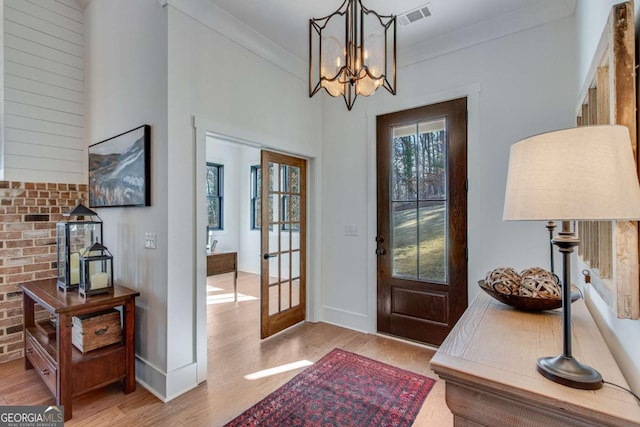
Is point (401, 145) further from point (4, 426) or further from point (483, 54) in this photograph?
point (4, 426)

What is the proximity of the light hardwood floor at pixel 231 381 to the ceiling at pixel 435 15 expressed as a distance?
3055 mm

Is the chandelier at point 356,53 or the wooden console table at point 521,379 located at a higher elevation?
the chandelier at point 356,53

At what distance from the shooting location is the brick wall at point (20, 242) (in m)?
2.72

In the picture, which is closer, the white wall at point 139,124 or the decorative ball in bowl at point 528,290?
the decorative ball in bowl at point 528,290

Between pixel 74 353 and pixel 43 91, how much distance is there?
2.51 meters

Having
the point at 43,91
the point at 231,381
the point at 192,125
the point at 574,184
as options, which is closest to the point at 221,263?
the point at 231,381

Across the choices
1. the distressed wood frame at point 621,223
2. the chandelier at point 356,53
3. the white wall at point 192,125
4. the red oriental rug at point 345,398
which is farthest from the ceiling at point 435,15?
the red oriental rug at point 345,398

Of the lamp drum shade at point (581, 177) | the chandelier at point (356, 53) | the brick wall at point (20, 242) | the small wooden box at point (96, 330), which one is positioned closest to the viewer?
the lamp drum shade at point (581, 177)

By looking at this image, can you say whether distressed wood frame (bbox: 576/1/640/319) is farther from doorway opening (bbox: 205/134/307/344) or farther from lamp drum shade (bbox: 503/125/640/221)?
doorway opening (bbox: 205/134/307/344)

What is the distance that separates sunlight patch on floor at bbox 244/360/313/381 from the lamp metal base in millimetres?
2115

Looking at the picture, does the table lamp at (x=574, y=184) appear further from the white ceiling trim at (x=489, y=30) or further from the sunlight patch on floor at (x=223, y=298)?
the sunlight patch on floor at (x=223, y=298)

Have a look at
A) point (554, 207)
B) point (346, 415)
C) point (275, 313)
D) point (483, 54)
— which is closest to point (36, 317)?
point (275, 313)

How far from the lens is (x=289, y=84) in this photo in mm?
3330

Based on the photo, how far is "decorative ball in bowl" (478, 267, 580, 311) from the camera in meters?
1.29
